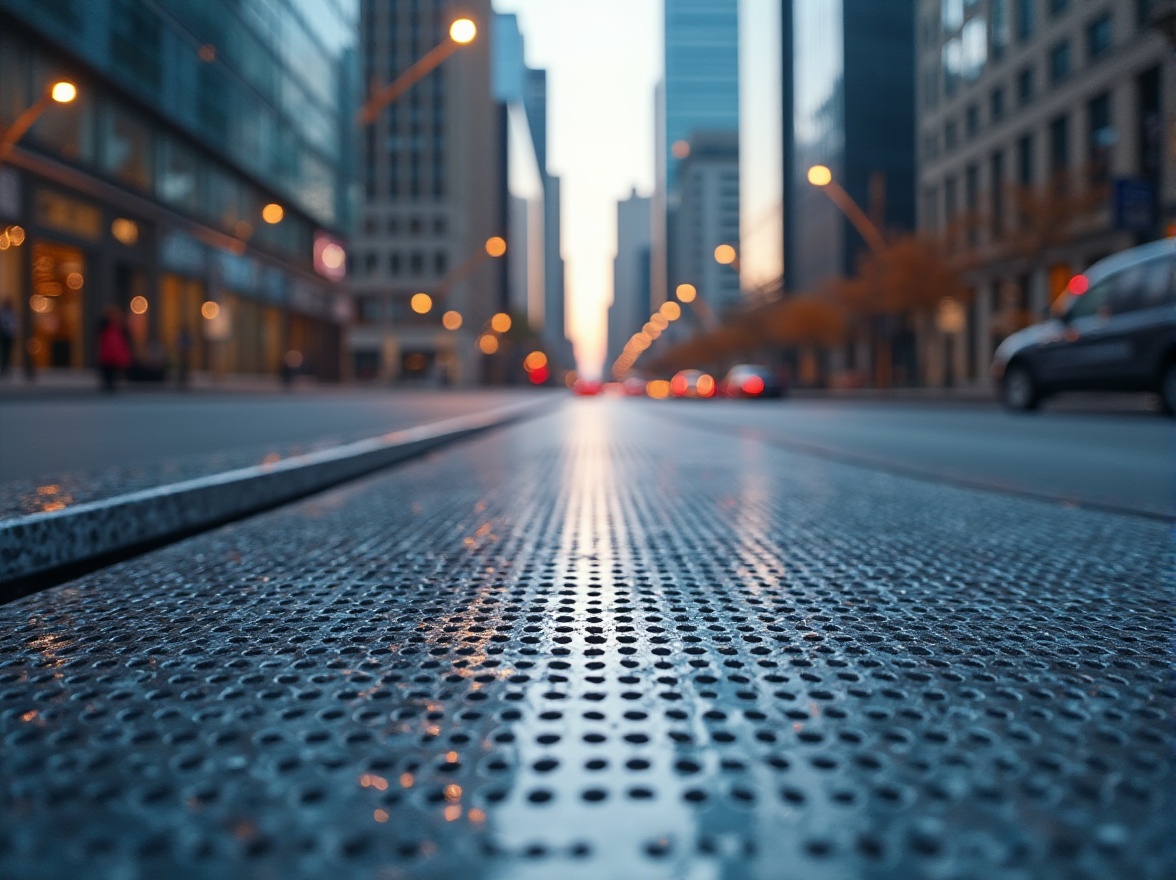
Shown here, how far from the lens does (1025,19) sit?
3516cm

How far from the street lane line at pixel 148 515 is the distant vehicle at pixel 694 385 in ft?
137

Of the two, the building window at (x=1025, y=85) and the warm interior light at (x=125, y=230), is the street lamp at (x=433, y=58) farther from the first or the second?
the building window at (x=1025, y=85)

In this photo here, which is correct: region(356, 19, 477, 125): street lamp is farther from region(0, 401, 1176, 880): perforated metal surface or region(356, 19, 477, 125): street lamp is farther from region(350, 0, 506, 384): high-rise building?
Result: region(350, 0, 506, 384): high-rise building

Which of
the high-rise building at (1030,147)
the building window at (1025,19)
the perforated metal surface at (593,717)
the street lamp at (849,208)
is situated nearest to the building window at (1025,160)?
the high-rise building at (1030,147)

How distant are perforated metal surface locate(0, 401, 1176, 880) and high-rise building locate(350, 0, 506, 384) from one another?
74134 mm

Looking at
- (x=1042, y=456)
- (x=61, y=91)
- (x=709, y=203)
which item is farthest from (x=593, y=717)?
(x=709, y=203)

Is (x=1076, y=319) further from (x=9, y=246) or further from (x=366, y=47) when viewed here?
(x=366, y=47)

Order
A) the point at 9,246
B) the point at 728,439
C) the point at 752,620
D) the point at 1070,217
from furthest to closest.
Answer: the point at 1070,217
the point at 9,246
the point at 728,439
the point at 752,620

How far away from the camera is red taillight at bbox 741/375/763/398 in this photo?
3694 centimetres

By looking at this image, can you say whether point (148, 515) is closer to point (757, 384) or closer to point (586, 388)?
point (757, 384)

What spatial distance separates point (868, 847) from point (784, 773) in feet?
0.55

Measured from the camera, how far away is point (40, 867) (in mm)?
822

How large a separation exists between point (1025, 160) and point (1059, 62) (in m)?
5.01

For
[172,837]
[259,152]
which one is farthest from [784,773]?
[259,152]
